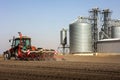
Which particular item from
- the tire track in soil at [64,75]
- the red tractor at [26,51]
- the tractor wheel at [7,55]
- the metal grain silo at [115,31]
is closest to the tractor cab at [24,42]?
the red tractor at [26,51]

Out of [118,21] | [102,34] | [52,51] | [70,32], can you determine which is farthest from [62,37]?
[52,51]

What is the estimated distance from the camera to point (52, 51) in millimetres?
25938

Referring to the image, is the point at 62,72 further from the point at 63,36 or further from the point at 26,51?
the point at 63,36

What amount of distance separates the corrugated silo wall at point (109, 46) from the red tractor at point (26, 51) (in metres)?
29.0

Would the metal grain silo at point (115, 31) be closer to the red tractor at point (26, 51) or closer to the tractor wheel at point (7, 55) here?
the red tractor at point (26, 51)

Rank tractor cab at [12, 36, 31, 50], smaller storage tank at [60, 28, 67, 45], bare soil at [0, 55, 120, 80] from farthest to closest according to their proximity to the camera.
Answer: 1. smaller storage tank at [60, 28, 67, 45]
2. tractor cab at [12, 36, 31, 50]
3. bare soil at [0, 55, 120, 80]

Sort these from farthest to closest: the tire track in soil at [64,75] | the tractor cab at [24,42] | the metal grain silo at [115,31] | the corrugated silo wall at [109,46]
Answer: the metal grain silo at [115,31]
the corrugated silo wall at [109,46]
the tractor cab at [24,42]
the tire track in soil at [64,75]

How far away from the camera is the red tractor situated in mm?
25328

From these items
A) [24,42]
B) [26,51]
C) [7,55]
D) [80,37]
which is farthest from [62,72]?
[80,37]

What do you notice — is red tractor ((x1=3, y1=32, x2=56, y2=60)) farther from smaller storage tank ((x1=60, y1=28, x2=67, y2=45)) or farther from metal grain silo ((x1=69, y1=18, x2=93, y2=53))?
smaller storage tank ((x1=60, y1=28, x2=67, y2=45))

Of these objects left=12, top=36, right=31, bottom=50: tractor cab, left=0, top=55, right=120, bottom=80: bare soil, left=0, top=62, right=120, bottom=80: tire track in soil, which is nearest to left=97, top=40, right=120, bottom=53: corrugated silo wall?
left=12, top=36, right=31, bottom=50: tractor cab

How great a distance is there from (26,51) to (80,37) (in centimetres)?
3119

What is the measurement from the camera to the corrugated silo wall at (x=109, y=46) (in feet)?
175

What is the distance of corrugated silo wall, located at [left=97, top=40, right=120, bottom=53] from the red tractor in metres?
29.0
